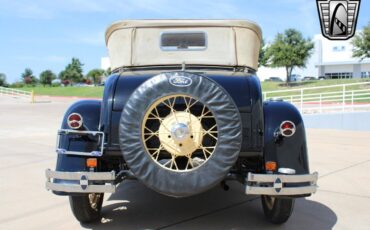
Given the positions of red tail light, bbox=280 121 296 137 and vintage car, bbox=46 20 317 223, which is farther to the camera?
red tail light, bbox=280 121 296 137

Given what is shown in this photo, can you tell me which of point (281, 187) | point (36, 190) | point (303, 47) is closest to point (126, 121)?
point (281, 187)

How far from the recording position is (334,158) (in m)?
8.29

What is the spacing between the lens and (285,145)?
3.73 metres

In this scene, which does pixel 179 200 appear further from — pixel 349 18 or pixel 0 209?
pixel 349 18

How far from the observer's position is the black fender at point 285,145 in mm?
3695

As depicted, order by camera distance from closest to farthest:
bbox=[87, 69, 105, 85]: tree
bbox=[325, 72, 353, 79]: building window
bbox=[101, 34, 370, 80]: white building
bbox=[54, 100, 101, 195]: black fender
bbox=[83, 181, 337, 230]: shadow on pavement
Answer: bbox=[54, 100, 101, 195]: black fender
bbox=[83, 181, 337, 230]: shadow on pavement
bbox=[101, 34, 370, 80]: white building
bbox=[325, 72, 353, 79]: building window
bbox=[87, 69, 105, 85]: tree

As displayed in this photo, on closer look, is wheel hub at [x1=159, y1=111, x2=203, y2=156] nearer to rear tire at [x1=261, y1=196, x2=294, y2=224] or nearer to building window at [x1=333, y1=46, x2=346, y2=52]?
rear tire at [x1=261, y1=196, x2=294, y2=224]

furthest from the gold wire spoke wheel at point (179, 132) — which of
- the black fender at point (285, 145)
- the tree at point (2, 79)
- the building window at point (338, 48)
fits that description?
the tree at point (2, 79)

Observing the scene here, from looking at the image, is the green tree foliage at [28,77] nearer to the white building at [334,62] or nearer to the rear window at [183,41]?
the white building at [334,62]

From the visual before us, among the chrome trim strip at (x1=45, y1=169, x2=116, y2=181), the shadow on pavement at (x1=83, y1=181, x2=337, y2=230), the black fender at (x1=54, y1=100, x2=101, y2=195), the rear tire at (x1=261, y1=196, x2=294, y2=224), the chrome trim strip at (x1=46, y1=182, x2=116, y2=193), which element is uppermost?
the black fender at (x1=54, y1=100, x2=101, y2=195)

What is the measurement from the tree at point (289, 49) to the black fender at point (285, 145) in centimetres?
4172

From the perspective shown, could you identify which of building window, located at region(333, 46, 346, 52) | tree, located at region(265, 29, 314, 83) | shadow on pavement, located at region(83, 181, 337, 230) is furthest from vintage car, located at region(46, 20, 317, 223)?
building window, located at region(333, 46, 346, 52)

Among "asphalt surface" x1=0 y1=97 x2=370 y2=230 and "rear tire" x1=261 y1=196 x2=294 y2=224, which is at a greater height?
"rear tire" x1=261 y1=196 x2=294 y2=224

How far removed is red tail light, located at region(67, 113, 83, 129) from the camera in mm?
3756
